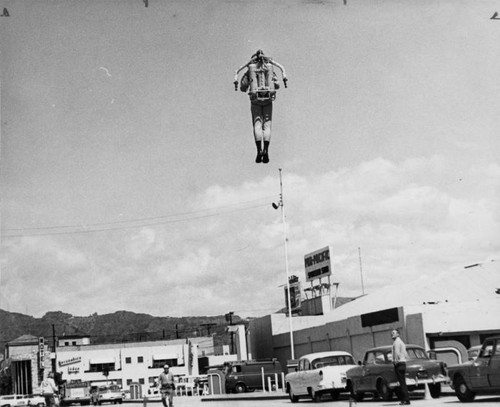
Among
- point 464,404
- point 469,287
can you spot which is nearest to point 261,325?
point 469,287

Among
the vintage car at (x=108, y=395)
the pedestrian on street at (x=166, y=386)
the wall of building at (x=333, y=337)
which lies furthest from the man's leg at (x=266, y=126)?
the vintage car at (x=108, y=395)

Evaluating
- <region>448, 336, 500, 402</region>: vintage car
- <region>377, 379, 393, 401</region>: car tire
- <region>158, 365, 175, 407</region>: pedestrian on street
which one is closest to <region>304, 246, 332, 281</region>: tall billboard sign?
<region>158, 365, 175, 407</region>: pedestrian on street

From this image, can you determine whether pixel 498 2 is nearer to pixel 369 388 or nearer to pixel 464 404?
pixel 464 404

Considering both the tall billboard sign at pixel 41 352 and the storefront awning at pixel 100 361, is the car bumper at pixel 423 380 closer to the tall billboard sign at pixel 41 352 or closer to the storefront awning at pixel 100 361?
the tall billboard sign at pixel 41 352

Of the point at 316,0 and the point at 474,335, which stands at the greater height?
the point at 316,0

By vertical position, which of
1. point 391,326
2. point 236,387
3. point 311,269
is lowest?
point 236,387

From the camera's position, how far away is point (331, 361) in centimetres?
2288

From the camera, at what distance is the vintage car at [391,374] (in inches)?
750

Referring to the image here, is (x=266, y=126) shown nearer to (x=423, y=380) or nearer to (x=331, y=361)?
(x=423, y=380)

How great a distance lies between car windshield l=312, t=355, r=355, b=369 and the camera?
22797 millimetres

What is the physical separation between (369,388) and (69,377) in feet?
210

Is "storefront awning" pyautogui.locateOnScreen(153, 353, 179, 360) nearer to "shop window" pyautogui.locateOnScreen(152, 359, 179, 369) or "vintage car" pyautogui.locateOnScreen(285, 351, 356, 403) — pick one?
"shop window" pyautogui.locateOnScreen(152, 359, 179, 369)

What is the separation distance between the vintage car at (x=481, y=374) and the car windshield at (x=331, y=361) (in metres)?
5.72

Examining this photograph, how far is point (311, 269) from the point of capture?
183 feet
